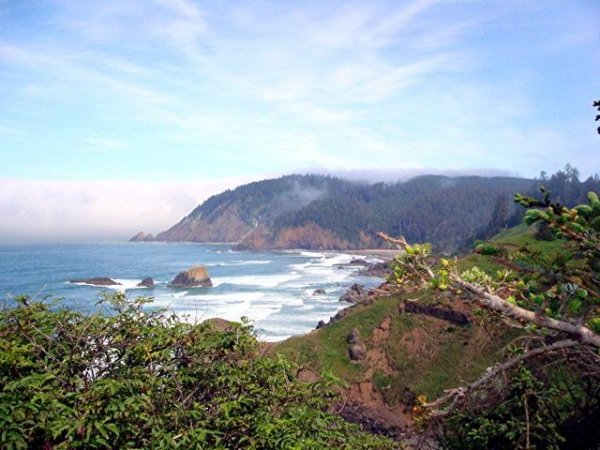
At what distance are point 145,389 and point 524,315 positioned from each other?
4.95 metres

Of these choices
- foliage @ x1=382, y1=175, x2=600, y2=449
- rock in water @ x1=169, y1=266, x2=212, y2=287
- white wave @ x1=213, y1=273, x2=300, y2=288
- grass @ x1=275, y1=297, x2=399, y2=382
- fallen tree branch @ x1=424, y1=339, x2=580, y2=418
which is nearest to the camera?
fallen tree branch @ x1=424, y1=339, x2=580, y2=418

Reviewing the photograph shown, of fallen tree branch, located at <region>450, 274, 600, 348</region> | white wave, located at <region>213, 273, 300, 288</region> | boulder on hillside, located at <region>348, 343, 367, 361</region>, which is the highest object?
fallen tree branch, located at <region>450, 274, 600, 348</region>

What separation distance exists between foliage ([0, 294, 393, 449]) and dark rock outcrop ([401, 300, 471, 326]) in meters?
29.4

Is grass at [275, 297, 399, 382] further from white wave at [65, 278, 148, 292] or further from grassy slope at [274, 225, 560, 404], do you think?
white wave at [65, 278, 148, 292]

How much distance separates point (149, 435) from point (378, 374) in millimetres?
29031

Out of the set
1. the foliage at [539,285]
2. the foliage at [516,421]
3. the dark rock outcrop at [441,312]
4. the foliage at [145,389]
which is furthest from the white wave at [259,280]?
the foliage at [539,285]

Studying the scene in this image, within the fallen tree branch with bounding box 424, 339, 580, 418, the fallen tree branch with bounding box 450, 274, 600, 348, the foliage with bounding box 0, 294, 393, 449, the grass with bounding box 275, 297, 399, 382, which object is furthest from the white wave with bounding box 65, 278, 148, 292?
the fallen tree branch with bounding box 450, 274, 600, 348

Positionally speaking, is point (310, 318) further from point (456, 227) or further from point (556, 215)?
point (456, 227)

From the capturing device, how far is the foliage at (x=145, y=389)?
18.1ft

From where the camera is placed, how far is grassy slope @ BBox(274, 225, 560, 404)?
104 feet

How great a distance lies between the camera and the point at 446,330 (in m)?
35.9

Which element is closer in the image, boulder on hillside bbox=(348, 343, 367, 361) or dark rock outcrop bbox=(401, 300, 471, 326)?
boulder on hillside bbox=(348, 343, 367, 361)

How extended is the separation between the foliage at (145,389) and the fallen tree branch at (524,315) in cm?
258

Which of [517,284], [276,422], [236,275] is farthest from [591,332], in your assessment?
[236,275]
